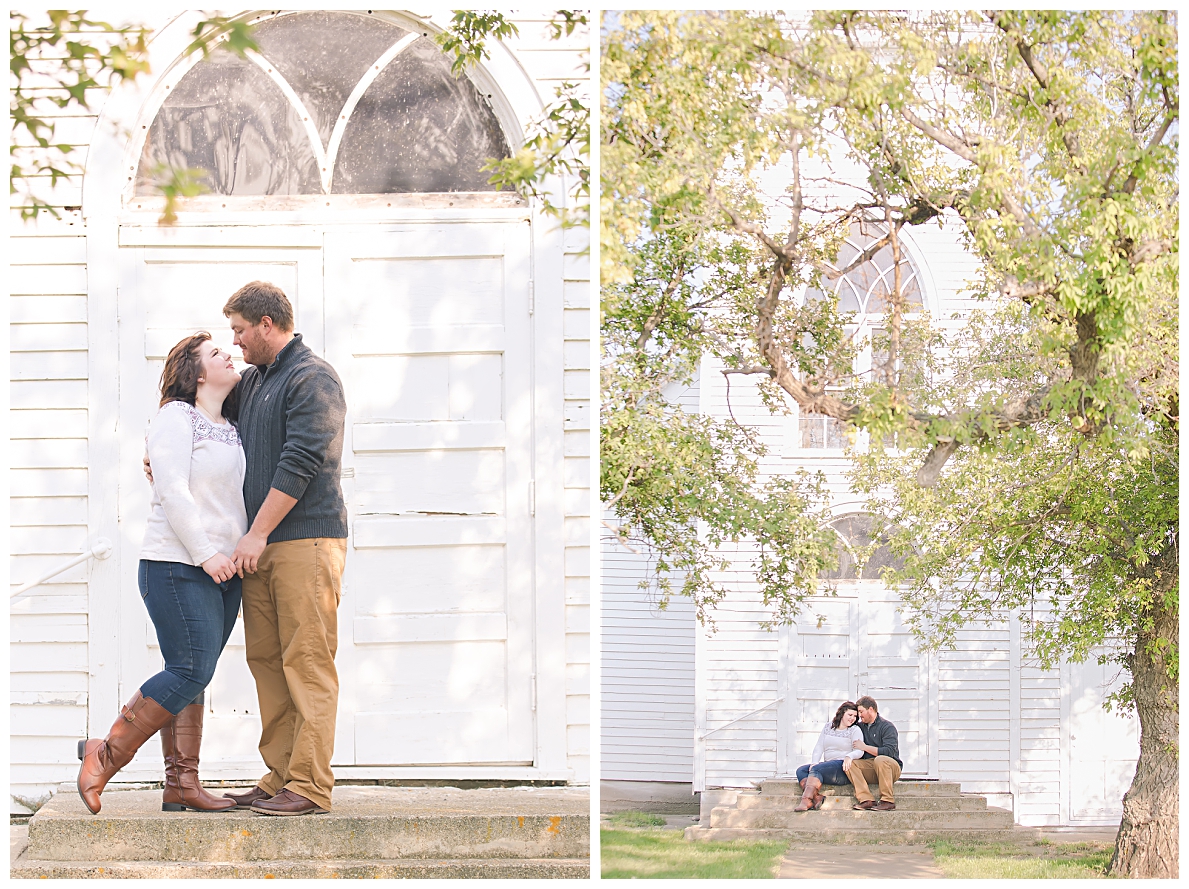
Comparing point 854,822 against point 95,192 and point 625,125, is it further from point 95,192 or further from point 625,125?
point 95,192

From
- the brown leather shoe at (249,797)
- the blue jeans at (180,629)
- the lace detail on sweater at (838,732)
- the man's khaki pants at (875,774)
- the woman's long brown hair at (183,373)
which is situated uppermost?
the woman's long brown hair at (183,373)

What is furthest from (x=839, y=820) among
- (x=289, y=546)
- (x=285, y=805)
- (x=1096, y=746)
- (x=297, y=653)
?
(x=289, y=546)

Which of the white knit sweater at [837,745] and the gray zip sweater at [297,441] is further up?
the gray zip sweater at [297,441]

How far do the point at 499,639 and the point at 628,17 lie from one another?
2.13m

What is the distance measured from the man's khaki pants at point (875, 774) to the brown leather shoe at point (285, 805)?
3011 mm

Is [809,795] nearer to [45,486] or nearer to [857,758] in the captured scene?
[857,758]

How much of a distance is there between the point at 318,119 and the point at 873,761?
3.90 meters

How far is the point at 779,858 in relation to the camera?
14.9 ft

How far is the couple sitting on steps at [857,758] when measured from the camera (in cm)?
503

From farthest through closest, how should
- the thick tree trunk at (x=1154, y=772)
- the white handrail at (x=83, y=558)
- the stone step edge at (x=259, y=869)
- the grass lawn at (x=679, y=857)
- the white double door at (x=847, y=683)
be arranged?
the white double door at (x=847, y=683) < the thick tree trunk at (x=1154, y=772) < the grass lawn at (x=679, y=857) < the white handrail at (x=83, y=558) < the stone step edge at (x=259, y=869)

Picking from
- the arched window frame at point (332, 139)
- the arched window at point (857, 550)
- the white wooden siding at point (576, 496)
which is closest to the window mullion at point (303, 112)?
the arched window frame at point (332, 139)

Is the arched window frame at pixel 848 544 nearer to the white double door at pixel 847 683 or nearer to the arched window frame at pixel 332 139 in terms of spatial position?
the white double door at pixel 847 683

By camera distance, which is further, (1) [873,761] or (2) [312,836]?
(1) [873,761]

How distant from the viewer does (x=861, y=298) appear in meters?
4.70
